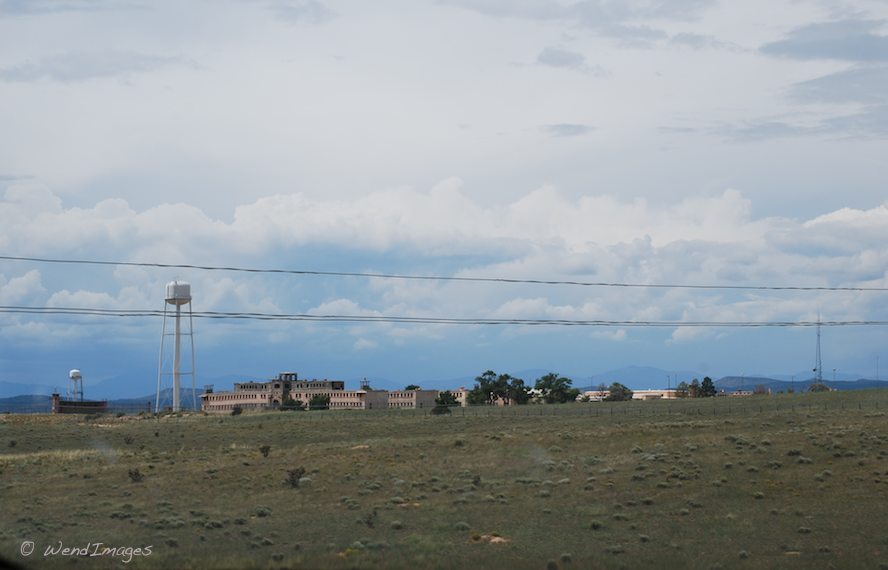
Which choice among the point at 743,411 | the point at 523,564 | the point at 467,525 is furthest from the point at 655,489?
the point at 743,411

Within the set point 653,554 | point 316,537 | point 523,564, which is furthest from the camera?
point 316,537

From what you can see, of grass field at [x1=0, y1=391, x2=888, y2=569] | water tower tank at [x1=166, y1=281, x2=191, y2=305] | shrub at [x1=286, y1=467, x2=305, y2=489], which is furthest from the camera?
water tower tank at [x1=166, y1=281, x2=191, y2=305]

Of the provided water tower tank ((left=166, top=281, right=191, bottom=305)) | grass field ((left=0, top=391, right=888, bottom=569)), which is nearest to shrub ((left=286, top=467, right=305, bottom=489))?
grass field ((left=0, top=391, right=888, bottom=569))

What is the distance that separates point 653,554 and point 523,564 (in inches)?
232

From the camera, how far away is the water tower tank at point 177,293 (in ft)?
519

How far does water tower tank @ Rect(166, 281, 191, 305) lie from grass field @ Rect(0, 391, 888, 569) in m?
64.3

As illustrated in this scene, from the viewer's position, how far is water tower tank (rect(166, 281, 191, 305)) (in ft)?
519

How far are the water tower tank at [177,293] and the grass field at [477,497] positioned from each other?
64.3 meters

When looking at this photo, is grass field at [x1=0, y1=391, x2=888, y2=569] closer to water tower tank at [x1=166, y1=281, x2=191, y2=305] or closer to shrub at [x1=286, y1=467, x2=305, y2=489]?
shrub at [x1=286, y1=467, x2=305, y2=489]

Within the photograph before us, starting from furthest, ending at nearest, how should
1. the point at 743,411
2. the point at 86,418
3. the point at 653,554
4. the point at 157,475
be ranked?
the point at 86,418 < the point at 743,411 < the point at 157,475 < the point at 653,554

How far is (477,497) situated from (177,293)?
4385 inches

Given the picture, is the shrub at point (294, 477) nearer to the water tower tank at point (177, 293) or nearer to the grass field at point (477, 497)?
the grass field at point (477, 497)

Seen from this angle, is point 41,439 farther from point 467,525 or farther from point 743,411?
point 743,411

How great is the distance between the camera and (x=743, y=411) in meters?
109
